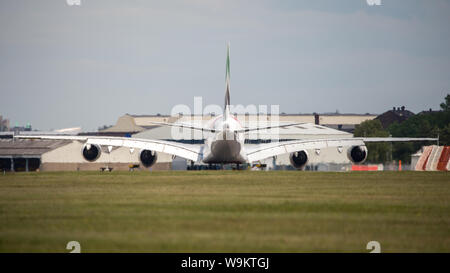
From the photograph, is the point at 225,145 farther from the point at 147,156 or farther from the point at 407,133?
the point at 407,133

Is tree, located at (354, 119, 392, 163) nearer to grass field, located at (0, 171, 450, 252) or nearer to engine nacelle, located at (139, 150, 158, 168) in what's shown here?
engine nacelle, located at (139, 150, 158, 168)

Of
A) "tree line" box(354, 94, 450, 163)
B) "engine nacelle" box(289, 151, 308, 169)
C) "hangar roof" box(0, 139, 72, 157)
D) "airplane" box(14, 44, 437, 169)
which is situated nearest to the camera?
"airplane" box(14, 44, 437, 169)

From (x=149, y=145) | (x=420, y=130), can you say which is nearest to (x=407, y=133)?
(x=420, y=130)

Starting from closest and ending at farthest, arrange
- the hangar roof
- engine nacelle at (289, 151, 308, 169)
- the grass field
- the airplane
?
the grass field
the airplane
engine nacelle at (289, 151, 308, 169)
the hangar roof

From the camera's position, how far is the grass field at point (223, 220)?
552 inches

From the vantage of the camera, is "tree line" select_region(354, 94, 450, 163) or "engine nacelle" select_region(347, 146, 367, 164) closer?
"engine nacelle" select_region(347, 146, 367, 164)

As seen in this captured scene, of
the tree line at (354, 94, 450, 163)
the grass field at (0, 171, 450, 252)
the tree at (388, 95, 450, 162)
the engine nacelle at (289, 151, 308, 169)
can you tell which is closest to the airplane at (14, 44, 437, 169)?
the engine nacelle at (289, 151, 308, 169)

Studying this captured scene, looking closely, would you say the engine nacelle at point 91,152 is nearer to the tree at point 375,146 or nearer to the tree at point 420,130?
the tree at point 375,146

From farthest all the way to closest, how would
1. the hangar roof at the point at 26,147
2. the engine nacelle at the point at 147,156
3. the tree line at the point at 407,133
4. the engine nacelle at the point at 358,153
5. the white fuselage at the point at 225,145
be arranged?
1. the hangar roof at the point at 26,147
2. the tree line at the point at 407,133
3. the engine nacelle at the point at 358,153
4. the engine nacelle at the point at 147,156
5. the white fuselage at the point at 225,145

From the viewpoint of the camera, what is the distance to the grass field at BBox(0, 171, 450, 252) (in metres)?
14.0

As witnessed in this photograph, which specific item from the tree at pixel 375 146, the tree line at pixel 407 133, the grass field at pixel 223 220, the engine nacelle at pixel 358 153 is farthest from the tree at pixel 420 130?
the grass field at pixel 223 220

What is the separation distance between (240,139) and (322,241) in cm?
3687
